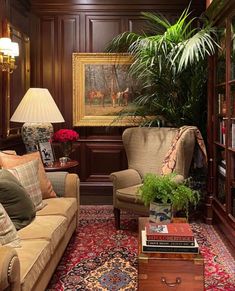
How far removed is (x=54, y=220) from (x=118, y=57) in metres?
2.83

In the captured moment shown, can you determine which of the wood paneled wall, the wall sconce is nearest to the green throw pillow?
the wall sconce

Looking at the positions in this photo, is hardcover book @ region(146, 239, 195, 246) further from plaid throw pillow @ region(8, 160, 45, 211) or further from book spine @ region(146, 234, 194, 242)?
plaid throw pillow @ region(8, 160, 45, 211)

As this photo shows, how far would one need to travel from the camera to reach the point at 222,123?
361cm

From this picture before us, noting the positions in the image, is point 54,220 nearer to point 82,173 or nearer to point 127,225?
point 127,225

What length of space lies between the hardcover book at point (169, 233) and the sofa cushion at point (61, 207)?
0.92m

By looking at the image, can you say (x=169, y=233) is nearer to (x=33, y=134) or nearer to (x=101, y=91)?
(x=33, y=134)

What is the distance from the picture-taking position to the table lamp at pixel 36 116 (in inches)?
143

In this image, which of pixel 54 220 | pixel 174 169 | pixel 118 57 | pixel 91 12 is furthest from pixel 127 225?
pixel 91 12

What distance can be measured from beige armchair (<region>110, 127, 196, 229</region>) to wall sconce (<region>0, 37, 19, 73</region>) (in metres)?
1.41

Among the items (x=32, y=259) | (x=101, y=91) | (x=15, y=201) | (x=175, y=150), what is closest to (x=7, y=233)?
(x=32, y=259)

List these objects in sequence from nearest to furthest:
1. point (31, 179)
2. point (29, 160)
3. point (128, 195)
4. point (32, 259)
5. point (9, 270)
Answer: point (9, 270)
point (32, 259)
point (31, 179)
point (29, 160)
point (128, 195)

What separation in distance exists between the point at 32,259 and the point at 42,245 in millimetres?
207

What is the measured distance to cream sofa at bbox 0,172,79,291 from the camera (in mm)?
1615

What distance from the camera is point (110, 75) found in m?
4.94
